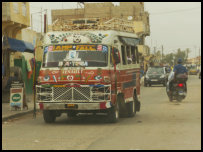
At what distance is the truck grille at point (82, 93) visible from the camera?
547 inches

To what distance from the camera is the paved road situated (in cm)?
1009

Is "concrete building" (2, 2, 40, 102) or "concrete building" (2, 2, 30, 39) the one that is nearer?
"concrete building" (2, 2, 40, 102)

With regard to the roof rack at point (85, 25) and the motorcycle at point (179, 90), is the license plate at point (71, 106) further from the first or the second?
the motorcycle at point (179, 90)

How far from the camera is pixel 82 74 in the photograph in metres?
13.9

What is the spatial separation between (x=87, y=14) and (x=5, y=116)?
2843 inches

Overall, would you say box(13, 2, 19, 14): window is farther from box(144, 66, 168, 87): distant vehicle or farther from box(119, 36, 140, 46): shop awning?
box(144, 66, 168, 87): distant vehicle

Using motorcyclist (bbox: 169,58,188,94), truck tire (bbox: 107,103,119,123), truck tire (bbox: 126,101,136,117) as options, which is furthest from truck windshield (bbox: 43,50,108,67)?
motorcyclist (bbox: 169,58,188,94)

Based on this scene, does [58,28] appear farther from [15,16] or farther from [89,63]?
[15,16]

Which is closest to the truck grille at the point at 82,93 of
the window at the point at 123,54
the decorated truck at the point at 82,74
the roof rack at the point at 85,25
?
the decorated truck at the point at 82,74

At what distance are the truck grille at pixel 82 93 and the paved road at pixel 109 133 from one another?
0.71 m

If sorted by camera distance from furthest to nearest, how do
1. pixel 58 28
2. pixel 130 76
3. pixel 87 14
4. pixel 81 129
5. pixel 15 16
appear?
1. pixel 87 14
2. pixel 15 16
3. pixel 130 76
4. pixel 58 28
5. pixel 81 129

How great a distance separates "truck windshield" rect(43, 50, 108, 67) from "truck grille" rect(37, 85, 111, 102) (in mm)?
663

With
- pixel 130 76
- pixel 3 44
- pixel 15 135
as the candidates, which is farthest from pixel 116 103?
pixel 3 44

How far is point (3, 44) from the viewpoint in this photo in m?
24.5
